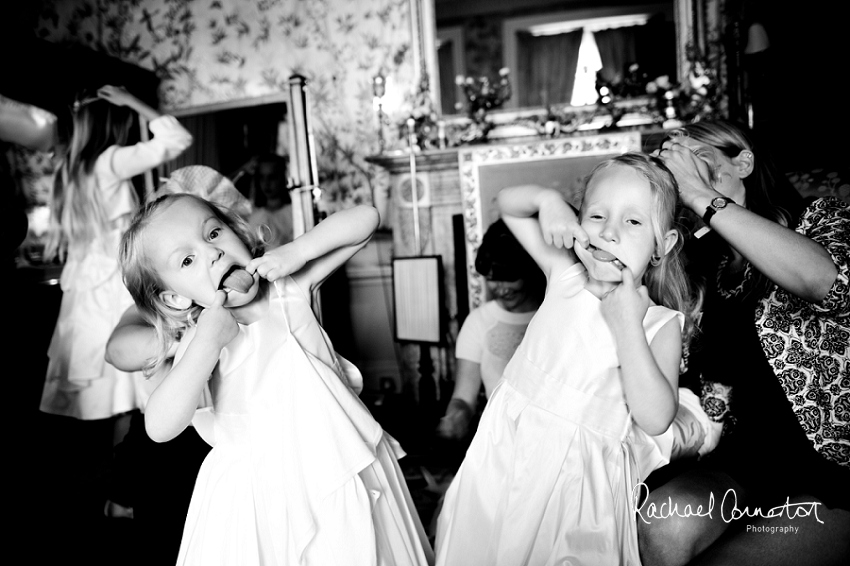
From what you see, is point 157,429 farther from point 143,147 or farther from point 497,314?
point 143,147

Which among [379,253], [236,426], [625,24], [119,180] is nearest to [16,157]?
[119,180]

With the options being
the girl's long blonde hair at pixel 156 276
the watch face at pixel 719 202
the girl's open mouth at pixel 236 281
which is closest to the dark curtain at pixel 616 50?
the watch face at pixel 719 202

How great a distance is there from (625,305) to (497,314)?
126 cm

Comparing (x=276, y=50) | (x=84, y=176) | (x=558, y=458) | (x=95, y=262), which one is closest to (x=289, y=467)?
(x=558, y=458)

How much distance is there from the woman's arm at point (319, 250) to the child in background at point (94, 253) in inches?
64.1

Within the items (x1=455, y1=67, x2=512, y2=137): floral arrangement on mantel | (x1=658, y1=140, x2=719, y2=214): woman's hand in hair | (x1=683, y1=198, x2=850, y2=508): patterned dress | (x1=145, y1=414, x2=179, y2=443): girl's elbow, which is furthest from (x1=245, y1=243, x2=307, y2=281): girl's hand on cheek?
(x1=455, y1=67, x2=512, y2=137): floral arrangement on mantel

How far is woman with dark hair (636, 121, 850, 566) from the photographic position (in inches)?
43.5

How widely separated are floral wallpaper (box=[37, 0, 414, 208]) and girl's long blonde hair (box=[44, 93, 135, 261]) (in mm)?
1032

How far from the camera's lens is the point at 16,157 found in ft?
13.1

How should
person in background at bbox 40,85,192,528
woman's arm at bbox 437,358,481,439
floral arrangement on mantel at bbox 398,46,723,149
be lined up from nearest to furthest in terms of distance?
woman's arm at bbox 437,358,481,439, person in background at bbox 40,85,192,528, floral arrangement on mantel at bbox 398,46,723,149

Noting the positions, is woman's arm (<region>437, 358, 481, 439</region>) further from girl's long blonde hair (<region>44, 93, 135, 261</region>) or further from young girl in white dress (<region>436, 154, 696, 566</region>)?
girl's long blonde hair (<region>44, 93, 135, 261</region>)

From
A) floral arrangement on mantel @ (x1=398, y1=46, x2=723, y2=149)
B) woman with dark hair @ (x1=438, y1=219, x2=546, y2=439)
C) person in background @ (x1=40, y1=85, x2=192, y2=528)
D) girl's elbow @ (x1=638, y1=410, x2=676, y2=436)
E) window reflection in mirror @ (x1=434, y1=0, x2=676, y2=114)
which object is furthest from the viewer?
window reflection in mirror @ (x1=434, y1=0, x2=676, y2=114)

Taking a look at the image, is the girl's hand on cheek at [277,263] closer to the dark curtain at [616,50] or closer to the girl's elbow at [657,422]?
the girl's elbow at [657,422]

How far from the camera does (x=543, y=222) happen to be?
1.19m
